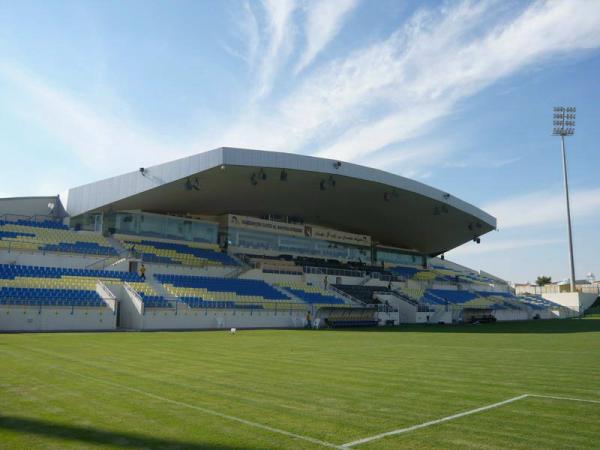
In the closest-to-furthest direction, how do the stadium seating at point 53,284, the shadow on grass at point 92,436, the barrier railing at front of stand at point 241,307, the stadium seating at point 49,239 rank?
the shadow on grass at point 92,436
the stadium seating at point 53,284
the barrier railing at front of stand at point 241,307
the stadium seating at point 49,239

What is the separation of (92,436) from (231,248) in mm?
40553

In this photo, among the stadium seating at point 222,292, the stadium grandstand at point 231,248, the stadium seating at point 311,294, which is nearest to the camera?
the stadium grandstand at point 231,248

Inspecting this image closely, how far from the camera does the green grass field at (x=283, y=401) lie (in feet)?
17.7

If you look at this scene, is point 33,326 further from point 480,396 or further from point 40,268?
point 480,396

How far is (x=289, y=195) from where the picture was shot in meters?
42.8

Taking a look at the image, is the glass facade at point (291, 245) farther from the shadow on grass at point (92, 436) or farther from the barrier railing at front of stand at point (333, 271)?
the shadow on grass at point (92, 436)

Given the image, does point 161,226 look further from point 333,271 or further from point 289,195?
point 333,271

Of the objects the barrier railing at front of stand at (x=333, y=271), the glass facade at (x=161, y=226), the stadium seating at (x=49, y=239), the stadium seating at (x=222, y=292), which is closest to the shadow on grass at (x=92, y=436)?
the stadium seating at (x=222, y=292)

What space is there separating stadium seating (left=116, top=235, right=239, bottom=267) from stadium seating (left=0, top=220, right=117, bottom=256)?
2205 millimetres

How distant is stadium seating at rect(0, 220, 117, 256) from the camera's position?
1299 inches

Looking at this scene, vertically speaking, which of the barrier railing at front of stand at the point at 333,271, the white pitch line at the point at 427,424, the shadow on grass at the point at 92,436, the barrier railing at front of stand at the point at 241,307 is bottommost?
the white pitch line at the point at 427,424

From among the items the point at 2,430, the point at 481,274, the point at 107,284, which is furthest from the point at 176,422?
the point at 481,274

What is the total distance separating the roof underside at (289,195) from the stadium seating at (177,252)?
285cm

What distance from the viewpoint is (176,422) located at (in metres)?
5.97
